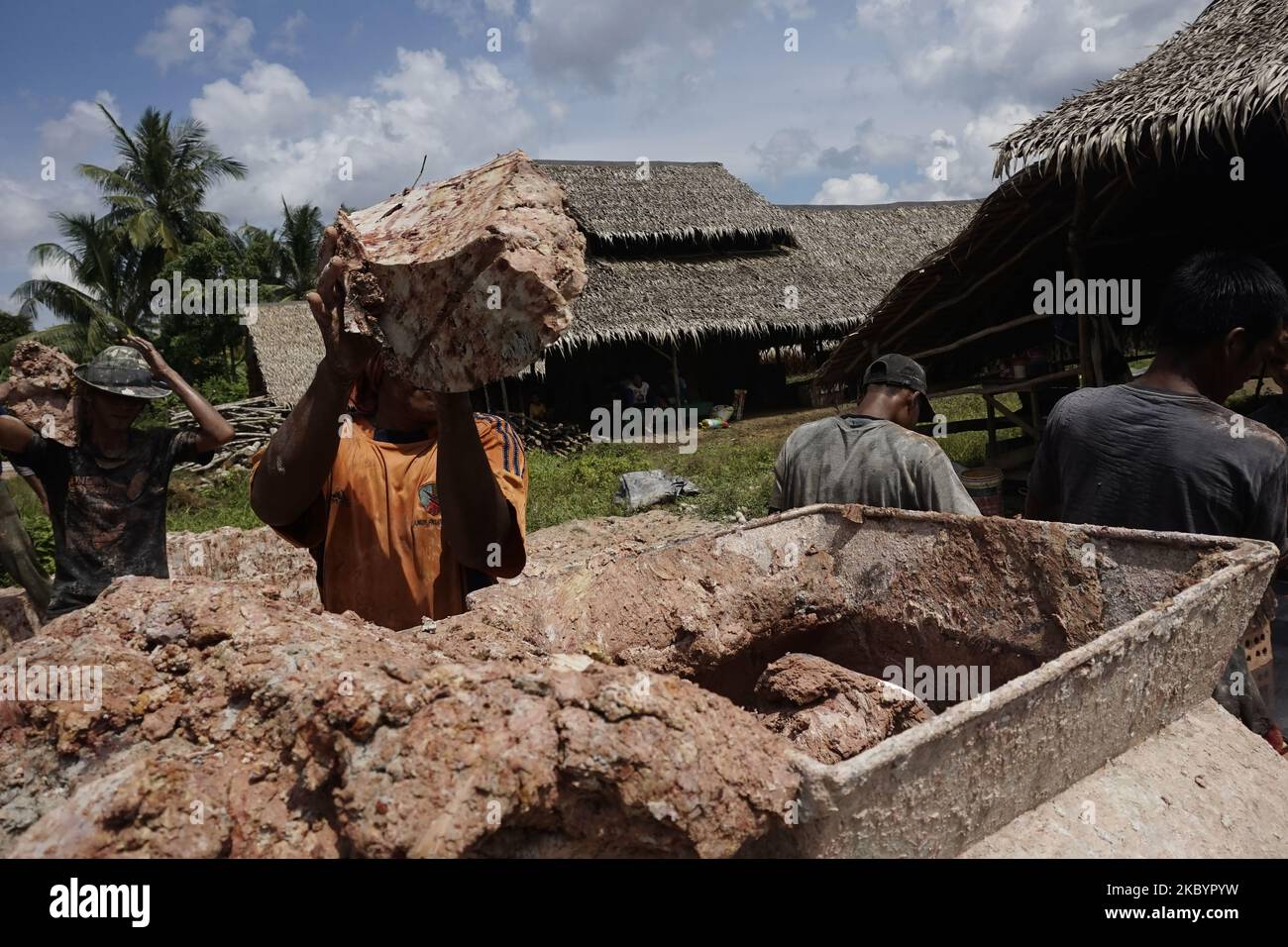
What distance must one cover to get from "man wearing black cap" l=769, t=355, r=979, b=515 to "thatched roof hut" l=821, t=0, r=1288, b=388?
3.69m

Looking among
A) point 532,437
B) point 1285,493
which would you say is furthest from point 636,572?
point 532,437

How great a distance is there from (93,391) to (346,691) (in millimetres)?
2912

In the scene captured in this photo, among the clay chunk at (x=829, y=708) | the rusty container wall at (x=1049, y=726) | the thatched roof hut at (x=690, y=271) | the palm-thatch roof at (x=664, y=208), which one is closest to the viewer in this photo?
the rusty container wall at (x=1049, y=726)

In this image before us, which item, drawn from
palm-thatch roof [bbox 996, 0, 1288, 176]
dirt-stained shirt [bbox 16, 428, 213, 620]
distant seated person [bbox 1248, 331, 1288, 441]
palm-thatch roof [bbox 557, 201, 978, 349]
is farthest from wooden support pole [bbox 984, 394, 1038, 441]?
palm-thatch roof [bbox 557, 201, 978, 349]

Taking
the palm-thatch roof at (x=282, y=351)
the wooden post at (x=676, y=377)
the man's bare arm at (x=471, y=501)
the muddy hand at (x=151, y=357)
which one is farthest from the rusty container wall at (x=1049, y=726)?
the palm-thatch roof at (x=282, y=351)

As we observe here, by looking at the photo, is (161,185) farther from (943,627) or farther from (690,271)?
(943,627)

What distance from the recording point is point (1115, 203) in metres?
6.79

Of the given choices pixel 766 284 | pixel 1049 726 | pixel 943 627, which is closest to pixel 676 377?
pixel 766 284

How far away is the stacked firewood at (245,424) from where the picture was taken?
13.3 meters

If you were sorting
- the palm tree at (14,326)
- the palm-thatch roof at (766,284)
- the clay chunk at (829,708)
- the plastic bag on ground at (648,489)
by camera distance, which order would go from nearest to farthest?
the clay chunk at (829,708)
the plastic bag on ground at (648,489)
the palm-thatch roof at (766,284)
the palm tree at (14,326)

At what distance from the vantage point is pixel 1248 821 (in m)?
1.57

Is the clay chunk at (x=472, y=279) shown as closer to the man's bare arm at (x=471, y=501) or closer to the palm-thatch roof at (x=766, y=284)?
the man's bare arm at (x=471, y=501)

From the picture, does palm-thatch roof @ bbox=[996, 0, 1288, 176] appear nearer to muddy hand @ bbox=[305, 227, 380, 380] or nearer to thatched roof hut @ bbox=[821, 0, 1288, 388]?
thatched roof hut @ bbox=[821, 0, 1288, 388]

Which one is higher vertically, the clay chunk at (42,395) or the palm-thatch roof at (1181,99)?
the palm-thatch roof at (1181,99)
